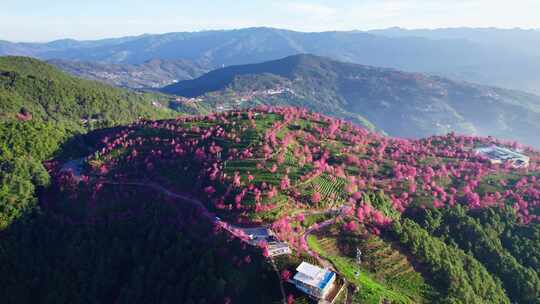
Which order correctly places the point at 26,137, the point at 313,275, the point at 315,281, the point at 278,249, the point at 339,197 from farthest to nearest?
the point at 26,137, the point at 339,197, the point at 278,249, the point at 313,275, the point at 315,281

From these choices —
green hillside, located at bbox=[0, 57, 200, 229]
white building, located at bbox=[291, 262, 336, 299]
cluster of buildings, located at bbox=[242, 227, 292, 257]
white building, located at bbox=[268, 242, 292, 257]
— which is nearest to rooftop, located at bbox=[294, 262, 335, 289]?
white building, located at bbox=[291, 262, 336, 299]

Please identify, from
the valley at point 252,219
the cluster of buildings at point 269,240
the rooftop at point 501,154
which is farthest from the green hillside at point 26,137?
the rooftop at point 501,154

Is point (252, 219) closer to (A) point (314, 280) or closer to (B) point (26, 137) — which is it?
(A) point (314, 280)

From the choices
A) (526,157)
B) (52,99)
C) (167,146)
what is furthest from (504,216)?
(52,99)

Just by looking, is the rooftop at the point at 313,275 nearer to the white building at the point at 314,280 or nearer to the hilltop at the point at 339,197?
the white building at the point at 314,280

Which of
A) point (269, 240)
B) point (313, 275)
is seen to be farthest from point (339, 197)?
point (313, 275)

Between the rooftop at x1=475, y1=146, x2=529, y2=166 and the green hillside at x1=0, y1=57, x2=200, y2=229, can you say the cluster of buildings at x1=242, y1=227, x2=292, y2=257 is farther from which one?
the rooftop at x1=475, y1=146, x2=529, y2=166

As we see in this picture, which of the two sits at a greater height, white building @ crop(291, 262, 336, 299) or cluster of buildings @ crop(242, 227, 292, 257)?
cluster of buildings @ crop(242, 227, 292, 257)
